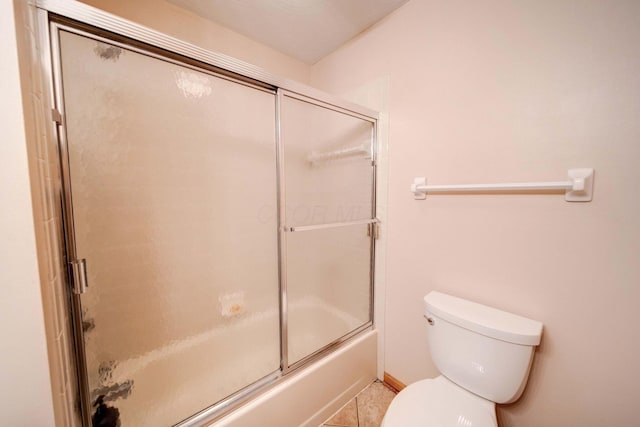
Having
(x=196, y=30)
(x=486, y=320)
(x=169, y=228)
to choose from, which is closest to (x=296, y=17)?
(x=196, y=30)

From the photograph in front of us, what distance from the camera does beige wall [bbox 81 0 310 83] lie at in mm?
1213

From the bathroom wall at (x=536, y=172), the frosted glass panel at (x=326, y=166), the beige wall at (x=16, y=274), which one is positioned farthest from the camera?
the frosted glass panel at (x=326, y=166)

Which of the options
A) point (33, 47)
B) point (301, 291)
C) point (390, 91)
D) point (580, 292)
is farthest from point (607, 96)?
point (33, 47)

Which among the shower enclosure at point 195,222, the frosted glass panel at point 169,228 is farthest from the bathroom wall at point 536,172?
the frosted glass panel at point 169,228

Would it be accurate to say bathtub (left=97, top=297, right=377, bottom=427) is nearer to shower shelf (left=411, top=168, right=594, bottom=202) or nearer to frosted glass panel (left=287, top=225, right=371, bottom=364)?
frosted glass panel (left=287, top=225, right=371, bottom=364)

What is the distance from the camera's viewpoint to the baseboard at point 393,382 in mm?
1405

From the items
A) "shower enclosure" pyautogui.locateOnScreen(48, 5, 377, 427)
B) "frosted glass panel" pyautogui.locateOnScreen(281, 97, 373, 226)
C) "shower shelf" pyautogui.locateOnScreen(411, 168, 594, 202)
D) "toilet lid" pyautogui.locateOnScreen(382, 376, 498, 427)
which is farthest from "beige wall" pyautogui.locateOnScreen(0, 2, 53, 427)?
"shower shelf" pyautogui.locateOnScreen(411, 168, 594, 202)

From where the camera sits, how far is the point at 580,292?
84 cm

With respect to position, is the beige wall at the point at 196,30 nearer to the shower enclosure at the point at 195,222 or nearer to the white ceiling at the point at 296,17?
the white ceiling at the point at 296,17

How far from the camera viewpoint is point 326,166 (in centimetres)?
159

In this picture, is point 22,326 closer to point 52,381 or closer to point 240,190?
point 52,381

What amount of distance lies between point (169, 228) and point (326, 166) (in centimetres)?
101

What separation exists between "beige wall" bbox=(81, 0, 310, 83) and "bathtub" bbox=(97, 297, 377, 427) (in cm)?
173

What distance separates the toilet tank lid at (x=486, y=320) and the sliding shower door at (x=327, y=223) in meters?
0.54
